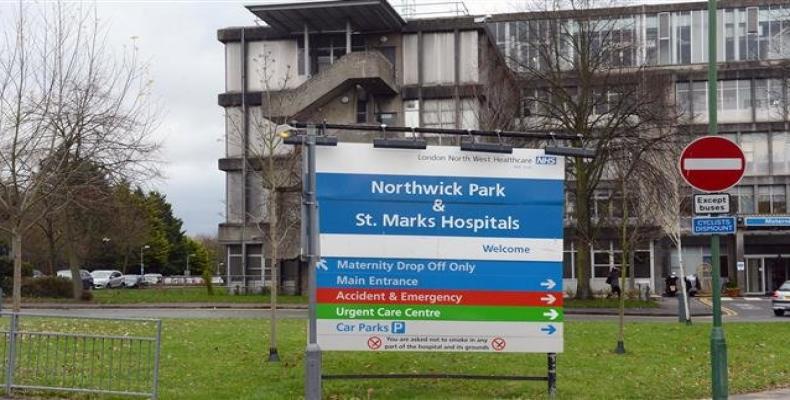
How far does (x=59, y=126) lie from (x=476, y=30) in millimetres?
28554

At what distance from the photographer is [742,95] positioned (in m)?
58.0

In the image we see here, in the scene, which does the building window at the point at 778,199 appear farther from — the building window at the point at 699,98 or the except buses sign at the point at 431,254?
the except buses sign at the point at 431,254

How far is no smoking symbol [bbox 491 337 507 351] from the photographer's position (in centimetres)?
1150

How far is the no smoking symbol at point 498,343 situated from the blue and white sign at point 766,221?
49.0 metres

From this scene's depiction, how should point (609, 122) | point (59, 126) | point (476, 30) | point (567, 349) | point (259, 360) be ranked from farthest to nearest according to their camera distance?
point (476, 30)
point (609, 122)
point (59, 126)
point (567, 349)
point (259, 360)

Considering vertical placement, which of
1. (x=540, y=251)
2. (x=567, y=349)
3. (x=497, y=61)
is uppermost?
(x=497, y=61)

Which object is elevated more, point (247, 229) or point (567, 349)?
point (247, 229)

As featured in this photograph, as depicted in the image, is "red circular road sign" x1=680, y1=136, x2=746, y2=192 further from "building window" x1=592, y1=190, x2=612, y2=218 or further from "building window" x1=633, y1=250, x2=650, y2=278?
"building window" x1=633, y1=250, x2=650, y2=278

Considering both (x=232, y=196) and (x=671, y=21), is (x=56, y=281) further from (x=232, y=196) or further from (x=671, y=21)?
(x=671, y=21)

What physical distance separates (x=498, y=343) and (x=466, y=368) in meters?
2.16

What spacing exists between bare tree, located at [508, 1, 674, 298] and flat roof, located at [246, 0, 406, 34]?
842 centimetres

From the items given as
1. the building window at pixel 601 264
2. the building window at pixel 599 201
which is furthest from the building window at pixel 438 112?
the building window at pixel 601 264

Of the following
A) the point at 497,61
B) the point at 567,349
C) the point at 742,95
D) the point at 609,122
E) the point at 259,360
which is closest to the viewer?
the point at 259,360

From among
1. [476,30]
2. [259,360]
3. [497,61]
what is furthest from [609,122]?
[259,360]
